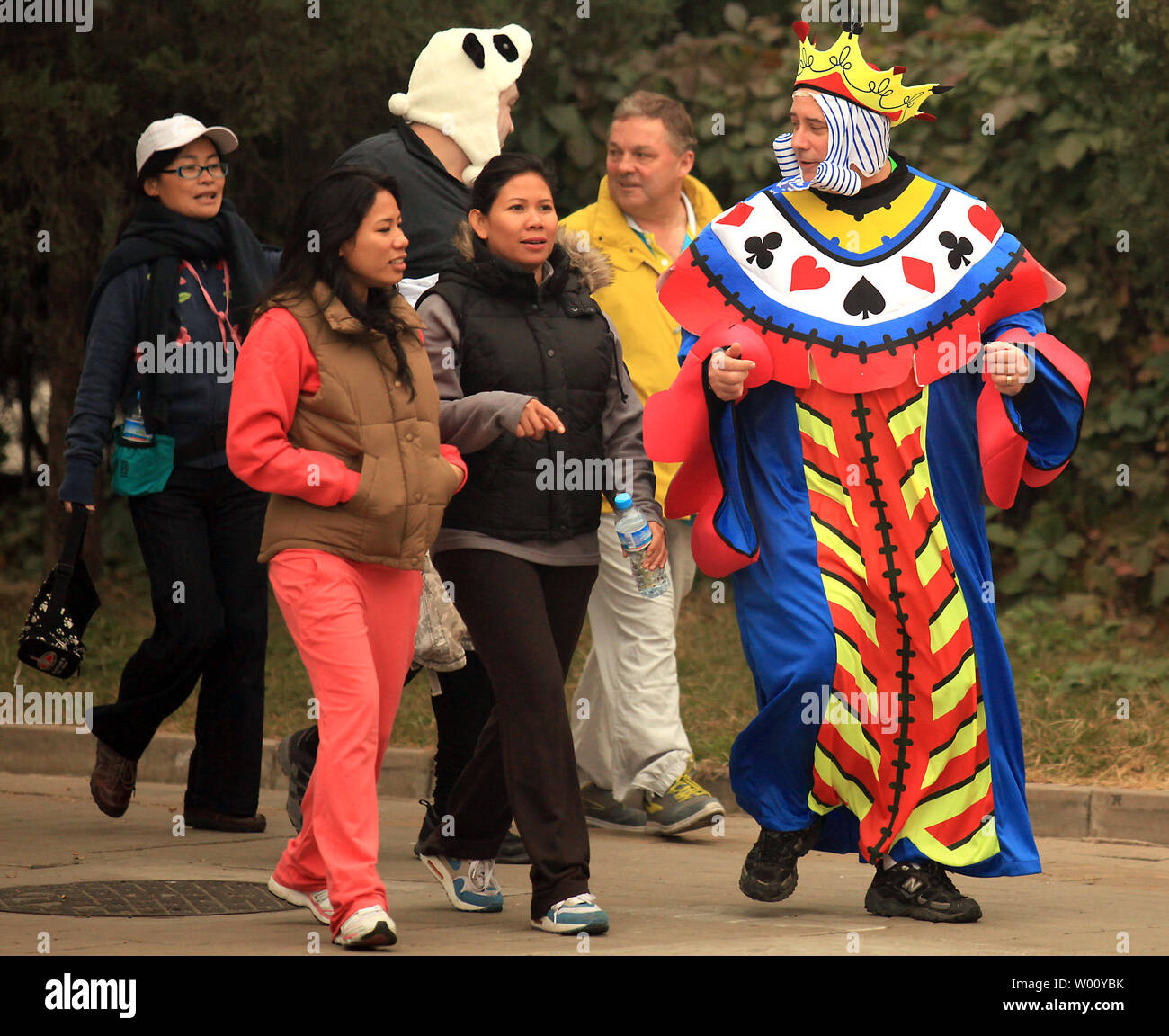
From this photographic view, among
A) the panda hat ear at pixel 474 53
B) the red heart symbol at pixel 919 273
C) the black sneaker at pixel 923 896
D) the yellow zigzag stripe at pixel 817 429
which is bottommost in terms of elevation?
the black sneaker at pixel 923 896

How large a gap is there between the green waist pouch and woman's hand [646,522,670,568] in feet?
6.98

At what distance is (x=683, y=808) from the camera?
297 inches

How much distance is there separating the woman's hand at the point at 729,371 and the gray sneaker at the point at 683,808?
→ 2147 millimetres

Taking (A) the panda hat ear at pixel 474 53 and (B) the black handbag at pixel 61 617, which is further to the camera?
(B) the black handbag at pixel 61 617

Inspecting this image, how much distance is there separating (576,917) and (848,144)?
220 cm

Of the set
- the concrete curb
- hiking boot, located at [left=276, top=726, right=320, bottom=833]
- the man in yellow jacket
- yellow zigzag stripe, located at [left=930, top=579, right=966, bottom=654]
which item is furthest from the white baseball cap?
yellow zigzag stripe, located at [left=930, top=579, right=966, bottom=654]

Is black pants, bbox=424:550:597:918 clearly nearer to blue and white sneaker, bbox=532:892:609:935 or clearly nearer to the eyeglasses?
blue and white sneaker, bbox=532:892:609:935

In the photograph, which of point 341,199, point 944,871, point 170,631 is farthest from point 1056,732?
point 341,199

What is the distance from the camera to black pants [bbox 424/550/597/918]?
18.2 feet

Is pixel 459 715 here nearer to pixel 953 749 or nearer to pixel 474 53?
pixel 953 749

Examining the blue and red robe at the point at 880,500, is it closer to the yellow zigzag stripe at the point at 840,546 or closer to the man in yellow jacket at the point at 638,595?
the yellow zigzag stripe at the point at 840,546

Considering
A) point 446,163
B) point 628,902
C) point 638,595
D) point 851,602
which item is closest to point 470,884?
point 628,902

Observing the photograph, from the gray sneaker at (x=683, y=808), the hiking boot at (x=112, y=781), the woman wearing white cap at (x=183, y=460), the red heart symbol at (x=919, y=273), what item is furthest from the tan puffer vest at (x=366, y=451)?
the gray sneaker at (x=683, y=808)

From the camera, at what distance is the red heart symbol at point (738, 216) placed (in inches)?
238
